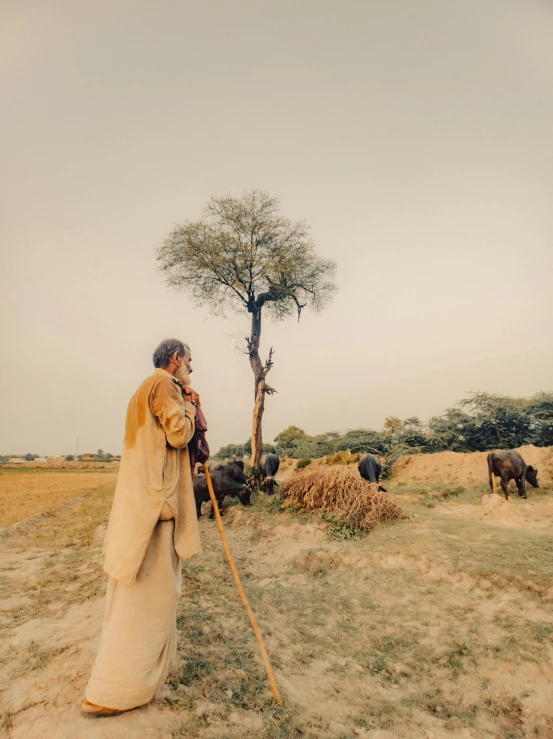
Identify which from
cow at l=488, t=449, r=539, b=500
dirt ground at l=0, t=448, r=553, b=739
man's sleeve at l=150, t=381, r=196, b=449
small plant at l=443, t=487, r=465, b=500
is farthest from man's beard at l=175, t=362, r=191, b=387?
small plant at l=443, t=487, r=465, b=500

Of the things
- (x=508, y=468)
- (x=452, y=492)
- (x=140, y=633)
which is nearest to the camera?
(x=140, y=633)

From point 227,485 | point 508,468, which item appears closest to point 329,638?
point 227,485

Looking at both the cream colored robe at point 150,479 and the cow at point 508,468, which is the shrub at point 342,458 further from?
the cream colored robe at point 150,479

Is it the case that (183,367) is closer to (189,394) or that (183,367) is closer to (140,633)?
(189,394)

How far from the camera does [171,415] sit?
248 cm

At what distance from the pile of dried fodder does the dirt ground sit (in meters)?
0.33

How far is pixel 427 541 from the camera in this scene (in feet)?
19.5

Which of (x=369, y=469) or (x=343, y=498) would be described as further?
(x=369, y=469)

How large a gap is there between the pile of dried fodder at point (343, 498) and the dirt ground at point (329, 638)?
0.33 metres

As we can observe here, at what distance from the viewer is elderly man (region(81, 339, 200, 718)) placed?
2232mm

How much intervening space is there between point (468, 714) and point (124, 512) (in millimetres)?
2864

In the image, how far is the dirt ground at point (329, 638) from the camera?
245 centimetres

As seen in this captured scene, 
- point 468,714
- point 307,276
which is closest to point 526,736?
point 468,714

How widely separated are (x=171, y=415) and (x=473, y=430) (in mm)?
18032
